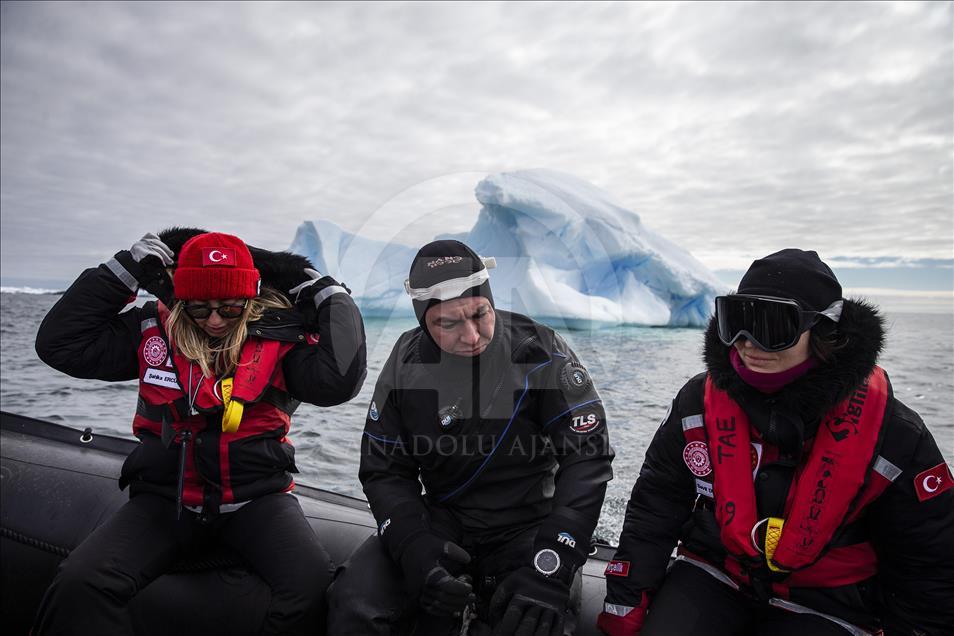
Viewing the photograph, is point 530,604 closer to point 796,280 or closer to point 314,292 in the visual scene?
point 796,280

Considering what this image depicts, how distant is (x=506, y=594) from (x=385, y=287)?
546 cm

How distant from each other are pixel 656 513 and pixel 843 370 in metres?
0.66

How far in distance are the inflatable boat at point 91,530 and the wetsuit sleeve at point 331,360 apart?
62cm

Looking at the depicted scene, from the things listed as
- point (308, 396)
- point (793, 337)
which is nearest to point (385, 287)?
point (308, 396)

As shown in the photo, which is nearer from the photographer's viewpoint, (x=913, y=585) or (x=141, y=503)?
(x=913, y=585)

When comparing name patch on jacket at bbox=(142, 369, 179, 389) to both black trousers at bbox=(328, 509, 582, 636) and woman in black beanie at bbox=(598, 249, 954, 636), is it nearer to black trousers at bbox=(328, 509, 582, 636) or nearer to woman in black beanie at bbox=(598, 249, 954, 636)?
black trousers at bbox=(328, 509, 582, 636)

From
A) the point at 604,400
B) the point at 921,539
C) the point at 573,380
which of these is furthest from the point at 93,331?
the point at 604,400

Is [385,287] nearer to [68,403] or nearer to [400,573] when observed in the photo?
[68,403]

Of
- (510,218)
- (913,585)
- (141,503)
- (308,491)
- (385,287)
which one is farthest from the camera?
(510,218)

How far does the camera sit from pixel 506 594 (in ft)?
5.38

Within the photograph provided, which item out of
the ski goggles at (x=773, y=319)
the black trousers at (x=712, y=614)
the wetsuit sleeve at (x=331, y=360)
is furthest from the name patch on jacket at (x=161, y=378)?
the ski goggles at (x=773, y=319)

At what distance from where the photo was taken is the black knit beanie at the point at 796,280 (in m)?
1.51

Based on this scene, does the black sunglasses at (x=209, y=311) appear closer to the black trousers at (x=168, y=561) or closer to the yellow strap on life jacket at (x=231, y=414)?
the yellow strap on life jacket at (x=231, y=414)

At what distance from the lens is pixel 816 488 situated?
1483 mm
